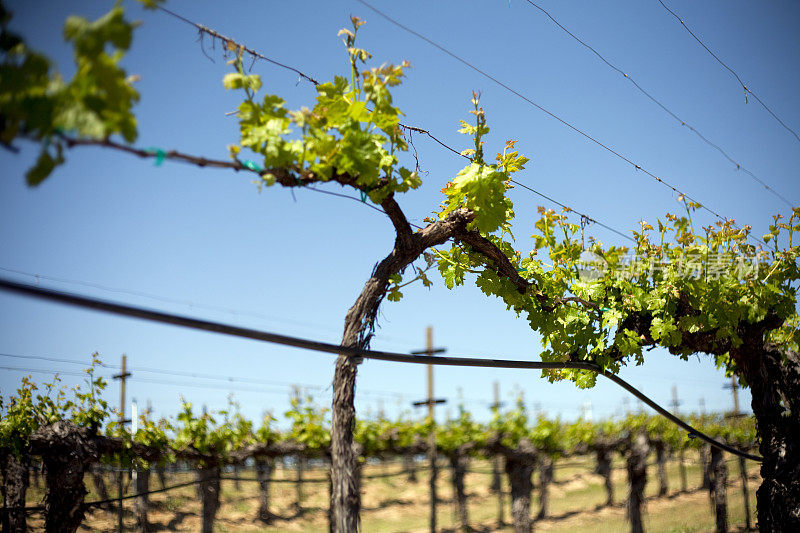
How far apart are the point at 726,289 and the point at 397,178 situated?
121 inches

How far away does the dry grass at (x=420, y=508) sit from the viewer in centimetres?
1873

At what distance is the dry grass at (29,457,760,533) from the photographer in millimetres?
18734

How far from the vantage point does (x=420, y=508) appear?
2423 cm

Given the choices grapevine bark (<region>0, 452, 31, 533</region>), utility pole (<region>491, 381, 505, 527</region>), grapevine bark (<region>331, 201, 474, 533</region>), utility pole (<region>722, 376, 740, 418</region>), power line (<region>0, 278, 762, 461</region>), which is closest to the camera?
power line (<region>0, 278, 762, 461</region>)

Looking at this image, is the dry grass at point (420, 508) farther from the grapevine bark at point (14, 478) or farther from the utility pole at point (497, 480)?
the grapevine bark at point (14, 478)

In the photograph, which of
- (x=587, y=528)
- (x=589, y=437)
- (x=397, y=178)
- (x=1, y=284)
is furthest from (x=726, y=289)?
(x=587, y=528)

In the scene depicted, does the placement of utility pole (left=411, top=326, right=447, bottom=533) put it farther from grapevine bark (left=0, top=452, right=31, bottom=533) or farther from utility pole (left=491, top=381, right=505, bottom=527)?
grapevine bark (left=0, top=452, right=31, bottom=533)

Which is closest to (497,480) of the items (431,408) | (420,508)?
(420,508)

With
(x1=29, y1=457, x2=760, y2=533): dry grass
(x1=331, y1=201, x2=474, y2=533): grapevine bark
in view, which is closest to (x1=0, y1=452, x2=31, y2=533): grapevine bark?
(x1=331, y1=201, x2=474, y2=533): grapevine bark

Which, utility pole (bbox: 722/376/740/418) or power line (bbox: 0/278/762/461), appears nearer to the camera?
power line (bbox: 0/278/762/461)

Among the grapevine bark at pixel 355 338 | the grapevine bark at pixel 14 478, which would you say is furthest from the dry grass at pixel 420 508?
the grapevine bark at pixel 355 338

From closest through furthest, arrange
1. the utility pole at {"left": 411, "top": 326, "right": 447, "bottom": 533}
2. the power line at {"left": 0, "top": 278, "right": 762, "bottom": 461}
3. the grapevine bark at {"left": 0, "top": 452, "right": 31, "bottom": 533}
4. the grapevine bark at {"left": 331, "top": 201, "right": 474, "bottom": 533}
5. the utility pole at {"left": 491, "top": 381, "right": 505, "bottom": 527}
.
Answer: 1. the power line at {"left": 0, "top": 278, "right": 762, "bottom": 461}
2. the grapevine bark at {"left": 331, "top": 201, "right": 474, "bottom": 533}
3. the grapevine bark at {"left": 0, "top": 452, "right": 31, "bottom": 533}
4. the utility pole at {"left": 411, "top": 326, "right": 447, "bottom": 533}
5. the utility pole at {"left": 491, "top": 381, "right": 505, "bottom": 527}

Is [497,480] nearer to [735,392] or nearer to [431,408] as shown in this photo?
[431,408]

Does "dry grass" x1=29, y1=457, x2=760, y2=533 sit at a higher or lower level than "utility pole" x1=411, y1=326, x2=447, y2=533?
lower
